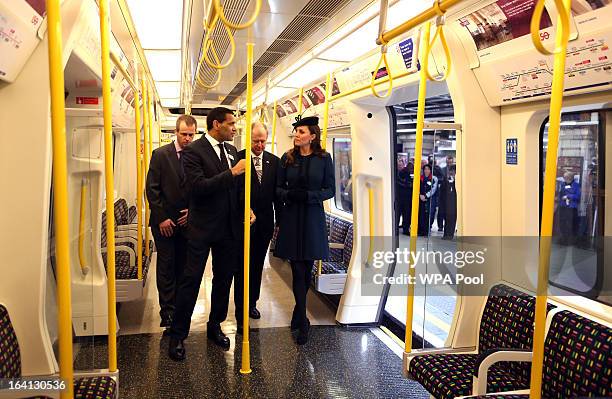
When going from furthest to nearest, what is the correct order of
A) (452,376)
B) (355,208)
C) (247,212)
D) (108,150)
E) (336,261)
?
(336,261) < (355,208) < (247,212) < (452,376) < (108,150)

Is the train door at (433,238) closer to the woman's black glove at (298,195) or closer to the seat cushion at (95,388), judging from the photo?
the woman's black glove at (298,195)

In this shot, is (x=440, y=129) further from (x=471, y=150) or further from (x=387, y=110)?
(x=387, y=110)

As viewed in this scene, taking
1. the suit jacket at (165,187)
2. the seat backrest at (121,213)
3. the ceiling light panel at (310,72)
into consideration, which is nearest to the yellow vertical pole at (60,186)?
the suit jacket at (165,187)

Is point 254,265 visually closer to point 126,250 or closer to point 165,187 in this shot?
point 165,187

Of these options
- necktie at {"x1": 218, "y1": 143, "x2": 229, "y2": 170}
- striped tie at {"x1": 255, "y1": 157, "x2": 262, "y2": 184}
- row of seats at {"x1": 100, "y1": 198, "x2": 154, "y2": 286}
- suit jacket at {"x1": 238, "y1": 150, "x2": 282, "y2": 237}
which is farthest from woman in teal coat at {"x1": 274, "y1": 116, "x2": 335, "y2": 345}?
row of seats at {"x1": 100, "y1": 198, "x2": 154, "y2": 286}

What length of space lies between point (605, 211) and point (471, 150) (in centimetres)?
86

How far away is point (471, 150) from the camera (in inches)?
128

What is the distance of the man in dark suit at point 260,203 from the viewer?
14.5 ft

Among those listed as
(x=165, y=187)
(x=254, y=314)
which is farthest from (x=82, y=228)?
(x=254, y=314)

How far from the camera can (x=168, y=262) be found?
4.57 m

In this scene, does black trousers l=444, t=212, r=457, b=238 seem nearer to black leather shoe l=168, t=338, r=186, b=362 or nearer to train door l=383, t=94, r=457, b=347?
train door l=383, t=94, r=457, b=347

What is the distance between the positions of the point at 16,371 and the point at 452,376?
226cm

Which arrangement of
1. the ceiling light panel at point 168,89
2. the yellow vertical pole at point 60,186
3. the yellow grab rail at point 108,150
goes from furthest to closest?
1. the ceiling light panel at point 168,89
2. the yellow grab rail at point 108,150
3. the yellow vertical pole at point 60,186

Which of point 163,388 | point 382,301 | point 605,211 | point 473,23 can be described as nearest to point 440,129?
point 473,23
